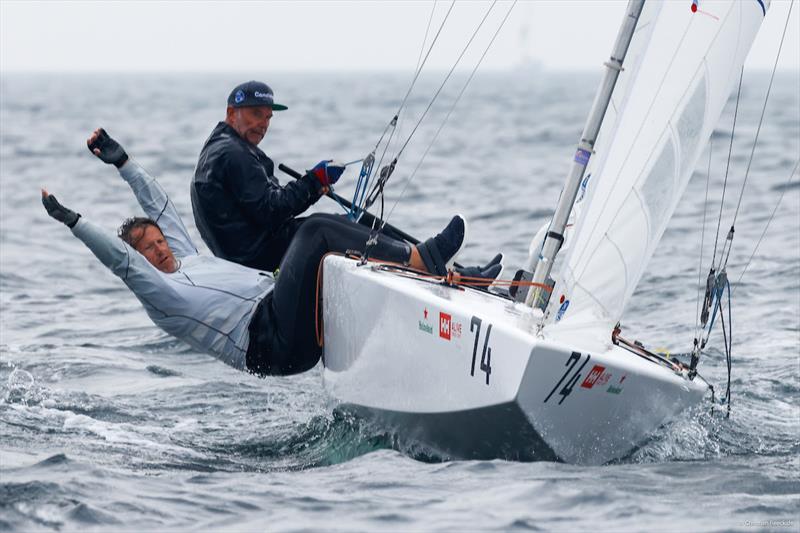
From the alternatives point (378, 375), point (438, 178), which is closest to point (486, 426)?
point (378, 375)

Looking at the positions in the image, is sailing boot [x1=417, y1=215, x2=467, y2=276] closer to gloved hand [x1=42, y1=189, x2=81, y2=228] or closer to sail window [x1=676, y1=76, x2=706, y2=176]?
sail window [x1=676, y1=76, x2=706, y2=176]

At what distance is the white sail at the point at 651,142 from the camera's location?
3.96 m

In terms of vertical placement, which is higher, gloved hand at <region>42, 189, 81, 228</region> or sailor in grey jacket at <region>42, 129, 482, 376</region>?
gloved hand at <region>42, 189, 81, 228</region>

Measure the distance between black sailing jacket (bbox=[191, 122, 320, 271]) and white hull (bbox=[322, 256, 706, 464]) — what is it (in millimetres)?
383

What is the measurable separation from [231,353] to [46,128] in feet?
80.3

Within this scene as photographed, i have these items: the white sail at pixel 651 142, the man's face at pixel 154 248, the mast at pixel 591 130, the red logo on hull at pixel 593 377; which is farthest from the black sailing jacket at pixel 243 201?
the red logo on hull at pixel 593 377

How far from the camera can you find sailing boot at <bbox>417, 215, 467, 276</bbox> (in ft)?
15.6

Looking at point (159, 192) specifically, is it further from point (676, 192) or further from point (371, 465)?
point (676, 192)

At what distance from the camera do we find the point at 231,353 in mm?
4797

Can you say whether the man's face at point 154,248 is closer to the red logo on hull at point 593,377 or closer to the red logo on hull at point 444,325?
the red logo on hull at point 444,325

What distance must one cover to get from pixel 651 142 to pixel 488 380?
0.94 metres

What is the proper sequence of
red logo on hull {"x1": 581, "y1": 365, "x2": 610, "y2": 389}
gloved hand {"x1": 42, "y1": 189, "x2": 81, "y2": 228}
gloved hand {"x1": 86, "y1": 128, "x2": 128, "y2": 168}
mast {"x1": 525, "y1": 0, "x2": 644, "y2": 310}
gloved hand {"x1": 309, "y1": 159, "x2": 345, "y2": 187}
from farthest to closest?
gloved hand {"x1": 86, "y1": 128, "x2": 128, "y2": 168}, gloved hand {"x1": 309, "y1": 159, "x2": 345, "y2": 187}, gloved hand {"x1": 42, "y1": 189, "x2": 81, "y2": 228}, mast {"x1": 525, "y1": 0, "x2": 644, "y2": 310}, red logo on hull {"x1": 581, "y1": 365, "x2": 610, "y2": 389}

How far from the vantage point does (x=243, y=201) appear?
15.6 ft

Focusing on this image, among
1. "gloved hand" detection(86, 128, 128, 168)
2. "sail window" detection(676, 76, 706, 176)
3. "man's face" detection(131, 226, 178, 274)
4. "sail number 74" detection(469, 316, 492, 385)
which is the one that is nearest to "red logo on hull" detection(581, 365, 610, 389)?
"sail number 74" detection(469, 316, 492, 385)
